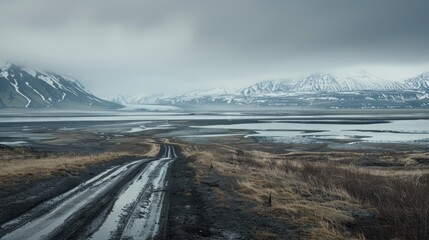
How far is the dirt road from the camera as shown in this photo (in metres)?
11.2

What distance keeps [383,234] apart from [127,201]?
1074 centimetres

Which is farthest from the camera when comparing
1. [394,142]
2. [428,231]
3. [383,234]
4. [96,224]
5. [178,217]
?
[394,142]

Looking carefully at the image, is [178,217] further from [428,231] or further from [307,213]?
[428,231]

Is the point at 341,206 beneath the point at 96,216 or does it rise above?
beneath

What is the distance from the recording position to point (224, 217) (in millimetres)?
13938

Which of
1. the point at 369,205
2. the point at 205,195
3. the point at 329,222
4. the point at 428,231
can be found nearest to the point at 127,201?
the point at 205,195

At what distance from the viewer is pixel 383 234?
35.7ft

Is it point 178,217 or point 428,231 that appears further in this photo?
point 178,217

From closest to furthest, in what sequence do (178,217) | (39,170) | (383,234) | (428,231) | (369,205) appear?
1. (428,231)
2. (383,234)
3. (178,217)
4. (369,205)
5. (39,170)

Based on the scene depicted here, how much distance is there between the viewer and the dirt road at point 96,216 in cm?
1124

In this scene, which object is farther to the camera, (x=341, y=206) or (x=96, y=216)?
Result: (x=341, y=206)

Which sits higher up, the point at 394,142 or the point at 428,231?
the point at 428,231

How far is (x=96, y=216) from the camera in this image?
13.7 meters

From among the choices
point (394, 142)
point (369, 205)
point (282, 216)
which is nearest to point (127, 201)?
point (282, 216)
